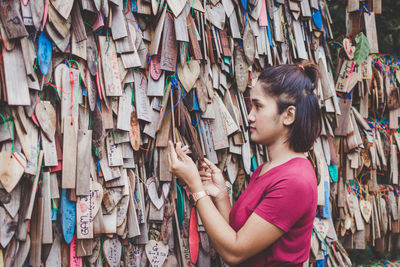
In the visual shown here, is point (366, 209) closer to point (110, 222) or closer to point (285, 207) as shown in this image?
point (285, 207)

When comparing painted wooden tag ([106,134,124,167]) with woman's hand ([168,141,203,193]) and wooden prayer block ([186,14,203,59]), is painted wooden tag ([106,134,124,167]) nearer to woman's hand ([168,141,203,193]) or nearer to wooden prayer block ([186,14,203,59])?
woman's hand ([168,141,203,193])

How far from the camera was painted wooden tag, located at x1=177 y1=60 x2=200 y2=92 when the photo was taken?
1682 mm


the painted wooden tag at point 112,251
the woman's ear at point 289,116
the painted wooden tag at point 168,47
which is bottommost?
the painted wooden tag at point 112,251

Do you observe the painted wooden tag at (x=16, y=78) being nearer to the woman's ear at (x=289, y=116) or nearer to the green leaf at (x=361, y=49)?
the woman's ear at (x=289, y=116)

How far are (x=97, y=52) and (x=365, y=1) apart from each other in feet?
6.05

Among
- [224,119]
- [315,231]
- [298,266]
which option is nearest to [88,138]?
[224,119]

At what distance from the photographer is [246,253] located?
1.22m

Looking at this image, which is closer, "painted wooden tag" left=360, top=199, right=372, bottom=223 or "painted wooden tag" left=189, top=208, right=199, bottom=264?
"painted wooden tag" left=189, top=208, right=199, bottom=264

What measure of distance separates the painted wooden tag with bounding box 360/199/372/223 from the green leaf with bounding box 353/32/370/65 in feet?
2.81

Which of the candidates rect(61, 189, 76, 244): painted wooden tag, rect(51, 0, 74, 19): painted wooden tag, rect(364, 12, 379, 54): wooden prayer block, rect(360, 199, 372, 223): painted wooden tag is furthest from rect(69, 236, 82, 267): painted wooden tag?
rect(364, 12, 379, 54): wooden prayer block

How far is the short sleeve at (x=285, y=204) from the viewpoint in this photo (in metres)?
1.20

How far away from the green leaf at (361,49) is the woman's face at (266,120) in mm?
1282

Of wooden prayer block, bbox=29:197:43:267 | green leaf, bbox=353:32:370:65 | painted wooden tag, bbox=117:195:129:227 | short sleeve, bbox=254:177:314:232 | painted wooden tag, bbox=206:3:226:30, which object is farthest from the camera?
green leaf, bbox=353:32:370:65

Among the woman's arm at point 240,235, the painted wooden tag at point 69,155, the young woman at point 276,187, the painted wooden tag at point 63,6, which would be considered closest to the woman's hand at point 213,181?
the young woman at point 276,187
